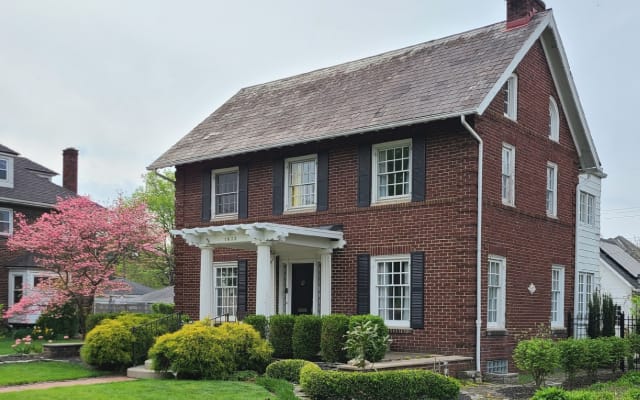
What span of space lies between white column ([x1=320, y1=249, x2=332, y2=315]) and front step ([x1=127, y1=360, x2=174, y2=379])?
483cm

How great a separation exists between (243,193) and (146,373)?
734cm

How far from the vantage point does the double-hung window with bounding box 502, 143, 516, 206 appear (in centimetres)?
1856

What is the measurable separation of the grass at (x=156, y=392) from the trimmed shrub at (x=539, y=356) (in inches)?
199

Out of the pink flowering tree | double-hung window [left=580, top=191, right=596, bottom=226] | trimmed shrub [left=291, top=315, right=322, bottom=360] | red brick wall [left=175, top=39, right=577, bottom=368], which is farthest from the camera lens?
the pink flowering tree

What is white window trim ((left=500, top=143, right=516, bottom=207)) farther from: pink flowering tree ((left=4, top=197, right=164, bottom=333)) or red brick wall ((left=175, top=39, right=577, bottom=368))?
pink flowering tree ((left=4, top=197, right=164, bottom=333))

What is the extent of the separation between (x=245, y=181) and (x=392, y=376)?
34.6 ft

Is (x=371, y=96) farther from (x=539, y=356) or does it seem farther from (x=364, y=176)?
(x=539, y=356)

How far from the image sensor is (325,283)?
62.2 feet

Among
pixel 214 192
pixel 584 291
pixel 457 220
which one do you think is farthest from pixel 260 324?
pixel 584 291

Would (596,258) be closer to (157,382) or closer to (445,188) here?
(445,188)

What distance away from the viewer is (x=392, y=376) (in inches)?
473

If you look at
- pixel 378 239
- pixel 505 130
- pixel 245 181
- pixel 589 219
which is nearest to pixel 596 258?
pixel 589 219

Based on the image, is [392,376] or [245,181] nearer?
[392,376]

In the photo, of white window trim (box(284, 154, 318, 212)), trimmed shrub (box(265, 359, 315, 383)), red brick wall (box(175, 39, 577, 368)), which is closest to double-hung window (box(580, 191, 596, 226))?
red brick wall (box(175, 39, 577, 368))
